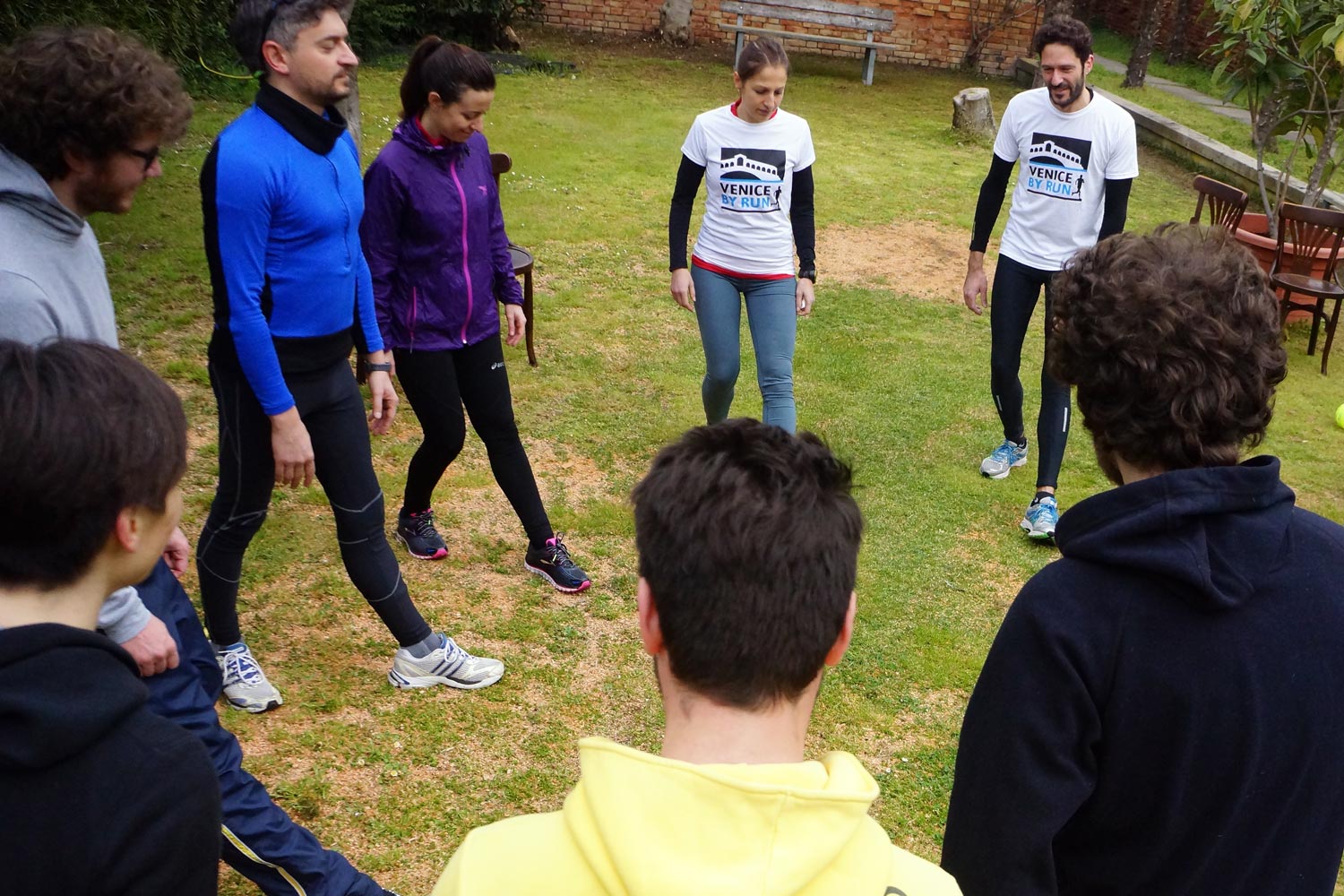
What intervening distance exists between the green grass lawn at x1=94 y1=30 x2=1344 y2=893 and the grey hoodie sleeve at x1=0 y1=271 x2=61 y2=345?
1.60 metres

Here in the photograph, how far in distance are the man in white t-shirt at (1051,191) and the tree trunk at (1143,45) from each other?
12.4 metres

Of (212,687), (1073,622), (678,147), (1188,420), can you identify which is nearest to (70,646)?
(212,687)

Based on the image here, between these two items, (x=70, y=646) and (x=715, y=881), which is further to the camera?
(x=70, y=646)

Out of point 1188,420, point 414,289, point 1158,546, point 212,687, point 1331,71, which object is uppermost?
point 1331,71

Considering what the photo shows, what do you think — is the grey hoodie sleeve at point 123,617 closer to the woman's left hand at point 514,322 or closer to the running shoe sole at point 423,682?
the running shoe sole at point 423,682

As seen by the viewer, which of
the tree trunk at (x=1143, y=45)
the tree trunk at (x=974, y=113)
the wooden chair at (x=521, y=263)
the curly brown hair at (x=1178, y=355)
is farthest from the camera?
the tree trunk at (x=1143, y=45)

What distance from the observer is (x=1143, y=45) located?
632 inches

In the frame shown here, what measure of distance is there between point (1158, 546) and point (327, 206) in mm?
2346

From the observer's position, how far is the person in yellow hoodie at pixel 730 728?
1067 mm

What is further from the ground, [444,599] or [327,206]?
[327,206]

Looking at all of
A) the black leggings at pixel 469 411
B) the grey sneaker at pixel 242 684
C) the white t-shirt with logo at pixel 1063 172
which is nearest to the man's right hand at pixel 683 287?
the black leggings at pixel 469 411

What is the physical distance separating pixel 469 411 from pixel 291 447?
1.01 meters

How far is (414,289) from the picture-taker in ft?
12.5

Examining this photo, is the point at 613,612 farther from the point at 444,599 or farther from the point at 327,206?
the point at 327,206
